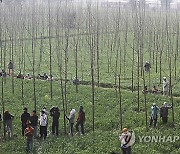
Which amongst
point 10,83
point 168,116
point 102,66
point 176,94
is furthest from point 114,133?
point 102,66

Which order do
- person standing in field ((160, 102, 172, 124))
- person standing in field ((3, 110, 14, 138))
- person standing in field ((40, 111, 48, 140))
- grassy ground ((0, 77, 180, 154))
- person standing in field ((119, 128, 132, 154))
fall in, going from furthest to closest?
person standing in field ((160, 102, 172, 124)) < person standing in field ((3, 110, 14, 138)) < person standing in field ((40, 111, 48, 140)) < grassy ground ((0, 77, 180, 154)) < person standing in field ((119, 128, 132, 154))

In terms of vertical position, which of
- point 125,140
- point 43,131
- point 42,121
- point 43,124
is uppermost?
point 42,121

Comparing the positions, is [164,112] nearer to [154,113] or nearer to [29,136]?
[154,113]

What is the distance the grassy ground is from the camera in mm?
19188

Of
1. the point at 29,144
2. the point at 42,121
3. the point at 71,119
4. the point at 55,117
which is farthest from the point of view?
the point at 71,119

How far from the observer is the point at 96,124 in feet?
74.6

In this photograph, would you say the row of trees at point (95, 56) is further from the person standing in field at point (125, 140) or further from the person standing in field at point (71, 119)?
the person standing in field at point (125, 140)

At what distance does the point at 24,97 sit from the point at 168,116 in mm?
11182

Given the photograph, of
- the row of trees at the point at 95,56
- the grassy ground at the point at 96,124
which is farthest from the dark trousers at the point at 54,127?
the row of trees at the point at 95,56

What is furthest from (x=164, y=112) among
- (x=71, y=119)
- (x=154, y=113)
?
(x=71, y=119)

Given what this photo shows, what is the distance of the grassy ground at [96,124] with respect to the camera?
1919 centimetres

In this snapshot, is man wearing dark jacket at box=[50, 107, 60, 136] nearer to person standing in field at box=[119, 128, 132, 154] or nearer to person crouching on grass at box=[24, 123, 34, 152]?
person crouching on grass at box=[24, 123, 34, 152]

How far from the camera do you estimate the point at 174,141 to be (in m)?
19.6

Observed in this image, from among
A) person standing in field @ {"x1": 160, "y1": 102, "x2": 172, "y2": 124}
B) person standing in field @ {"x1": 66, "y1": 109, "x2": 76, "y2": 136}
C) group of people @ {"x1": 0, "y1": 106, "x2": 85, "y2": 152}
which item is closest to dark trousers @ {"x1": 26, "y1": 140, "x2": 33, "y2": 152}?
group of people @ {"x1": 0, "y1": 106, "x2": 85, "y2": 152}
